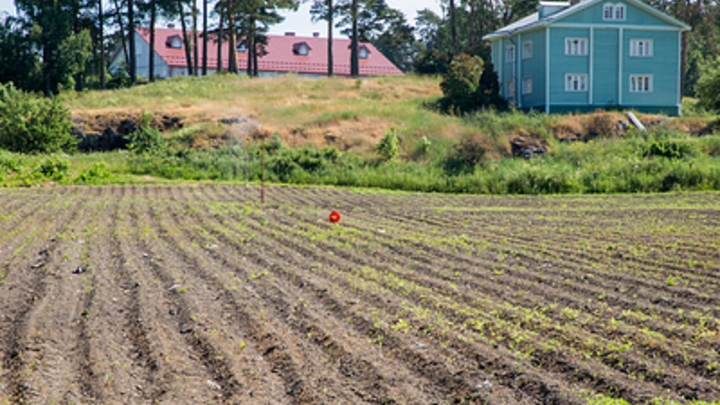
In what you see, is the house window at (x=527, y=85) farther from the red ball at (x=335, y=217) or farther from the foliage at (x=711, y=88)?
the red ball at (x=335, y=217)

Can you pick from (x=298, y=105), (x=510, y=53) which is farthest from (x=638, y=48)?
(x=298, y=105)

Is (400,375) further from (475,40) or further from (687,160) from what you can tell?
(475,40)

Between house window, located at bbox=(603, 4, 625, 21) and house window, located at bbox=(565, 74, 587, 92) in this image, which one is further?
house window, located at bbox=(603, 4, 625, 21)

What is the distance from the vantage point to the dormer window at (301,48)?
2630 inches

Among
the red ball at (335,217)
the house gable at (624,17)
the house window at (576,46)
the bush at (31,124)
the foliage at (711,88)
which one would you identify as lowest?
the red ball at (335,217)

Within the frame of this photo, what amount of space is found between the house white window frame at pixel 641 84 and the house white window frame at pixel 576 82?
299 cm

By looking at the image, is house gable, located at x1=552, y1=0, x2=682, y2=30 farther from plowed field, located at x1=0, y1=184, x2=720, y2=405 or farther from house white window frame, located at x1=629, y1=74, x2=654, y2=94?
plowed field, located at x1=0, y1=184, x2=720, y2=405

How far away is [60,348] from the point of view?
586 cm

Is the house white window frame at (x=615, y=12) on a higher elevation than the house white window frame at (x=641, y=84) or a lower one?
higher

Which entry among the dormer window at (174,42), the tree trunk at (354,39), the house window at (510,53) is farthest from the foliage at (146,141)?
the dormer window at (174,42)

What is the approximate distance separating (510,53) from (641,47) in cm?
770

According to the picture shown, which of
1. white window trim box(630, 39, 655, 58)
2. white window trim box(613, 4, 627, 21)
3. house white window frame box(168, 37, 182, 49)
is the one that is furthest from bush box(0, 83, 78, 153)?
house white window frame box(168, 37, 182, 49)

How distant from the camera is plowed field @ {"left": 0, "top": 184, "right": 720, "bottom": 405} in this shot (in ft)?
17.1

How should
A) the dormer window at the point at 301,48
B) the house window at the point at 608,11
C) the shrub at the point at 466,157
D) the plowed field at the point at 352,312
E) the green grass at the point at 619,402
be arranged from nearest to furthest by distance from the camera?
1. the green grass at the point at 619,402
2. the plowed field at the point at 352,312
3. the shrub at the point at 466,157
4. the house window at the point at 608,11
5. the dormer window at the point at 301,48
